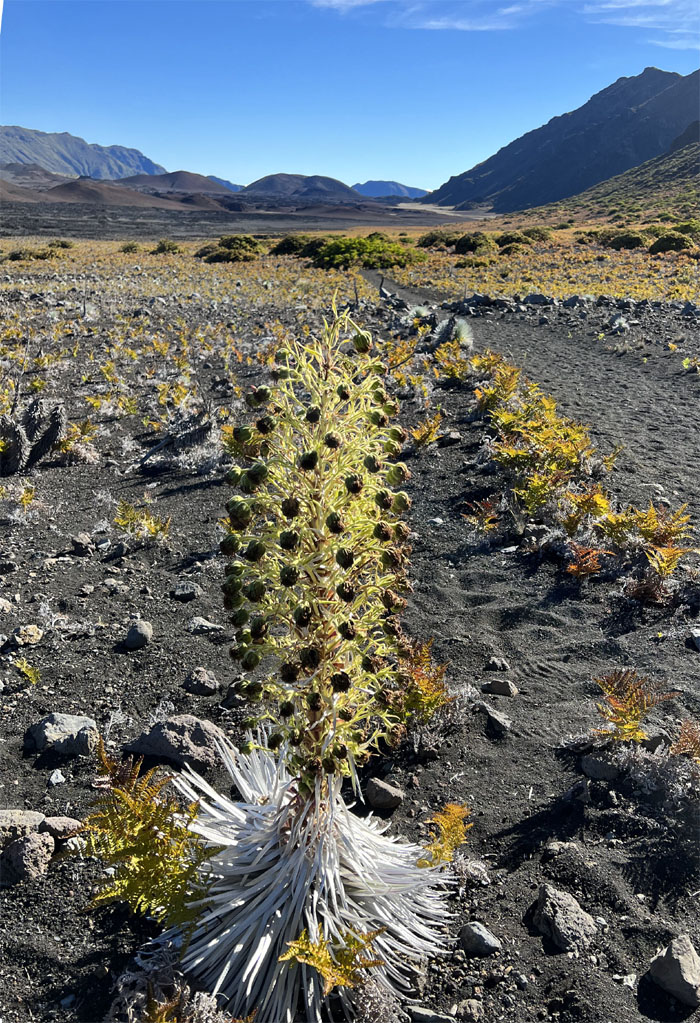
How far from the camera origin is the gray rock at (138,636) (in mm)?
4016

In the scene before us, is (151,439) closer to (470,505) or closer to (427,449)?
(427,449)

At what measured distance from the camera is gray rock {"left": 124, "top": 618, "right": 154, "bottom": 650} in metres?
4.02

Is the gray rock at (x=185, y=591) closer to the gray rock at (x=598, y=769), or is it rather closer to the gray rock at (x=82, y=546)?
the gray rock at (x=82, y=546)

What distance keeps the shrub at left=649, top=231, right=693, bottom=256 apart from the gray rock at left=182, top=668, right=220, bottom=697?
2908 centimetres

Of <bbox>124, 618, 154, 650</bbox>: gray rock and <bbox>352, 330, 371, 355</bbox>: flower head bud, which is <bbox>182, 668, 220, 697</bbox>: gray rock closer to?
<bbox>124, 618, 154, 650</bbox>: gray rock

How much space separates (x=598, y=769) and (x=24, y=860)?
2.28 metres

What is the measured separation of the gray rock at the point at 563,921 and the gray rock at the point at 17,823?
6.13 feet

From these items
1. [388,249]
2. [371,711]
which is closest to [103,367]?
[371,711]

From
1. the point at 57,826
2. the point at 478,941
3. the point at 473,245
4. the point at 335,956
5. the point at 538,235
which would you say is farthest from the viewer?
the point at 538,235

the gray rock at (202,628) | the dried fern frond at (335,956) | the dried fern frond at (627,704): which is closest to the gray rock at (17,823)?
the dried fern frond at (335,956)

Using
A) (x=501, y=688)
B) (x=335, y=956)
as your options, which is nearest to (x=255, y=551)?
(x=335, y=956)

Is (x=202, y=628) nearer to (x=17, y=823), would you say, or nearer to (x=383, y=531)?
(x=17, y=823)

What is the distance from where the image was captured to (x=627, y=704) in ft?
9.80

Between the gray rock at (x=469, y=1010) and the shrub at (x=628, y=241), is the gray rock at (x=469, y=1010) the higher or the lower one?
the lower one
